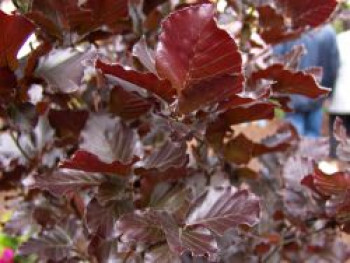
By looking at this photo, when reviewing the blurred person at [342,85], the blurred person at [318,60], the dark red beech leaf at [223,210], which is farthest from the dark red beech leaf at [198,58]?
the blurred person at [342,85]

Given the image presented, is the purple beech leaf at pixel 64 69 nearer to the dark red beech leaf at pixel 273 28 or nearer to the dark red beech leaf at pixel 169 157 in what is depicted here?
the dark red beech leaf at pixel 169 157

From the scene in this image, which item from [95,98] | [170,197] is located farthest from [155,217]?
[95,98]

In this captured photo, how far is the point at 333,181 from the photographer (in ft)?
2.00

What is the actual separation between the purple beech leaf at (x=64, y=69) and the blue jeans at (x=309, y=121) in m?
3.12

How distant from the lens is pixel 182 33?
44cm

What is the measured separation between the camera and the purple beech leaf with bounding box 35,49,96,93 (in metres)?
0.59

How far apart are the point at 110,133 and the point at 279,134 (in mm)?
353

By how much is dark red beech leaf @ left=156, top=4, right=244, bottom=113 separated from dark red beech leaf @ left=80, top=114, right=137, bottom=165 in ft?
0.47

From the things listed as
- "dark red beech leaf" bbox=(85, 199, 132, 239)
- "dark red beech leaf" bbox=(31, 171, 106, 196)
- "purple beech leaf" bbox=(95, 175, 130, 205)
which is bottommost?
"dark red beech leaf" bbox=(85, 199, 132, 239)

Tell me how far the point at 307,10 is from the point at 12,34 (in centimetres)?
43

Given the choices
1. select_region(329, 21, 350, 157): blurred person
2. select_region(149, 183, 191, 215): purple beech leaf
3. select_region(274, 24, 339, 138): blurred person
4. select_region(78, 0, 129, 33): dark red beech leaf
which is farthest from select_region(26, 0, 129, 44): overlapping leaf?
select_region(329, 21, 350, 157): blurred person

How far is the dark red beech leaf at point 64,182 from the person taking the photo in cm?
59

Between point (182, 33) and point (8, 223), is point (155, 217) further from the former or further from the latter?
point (8, 223)

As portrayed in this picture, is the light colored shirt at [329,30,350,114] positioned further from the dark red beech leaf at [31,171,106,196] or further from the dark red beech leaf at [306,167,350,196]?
the dark red beech leaf at [31,171,106,196]
